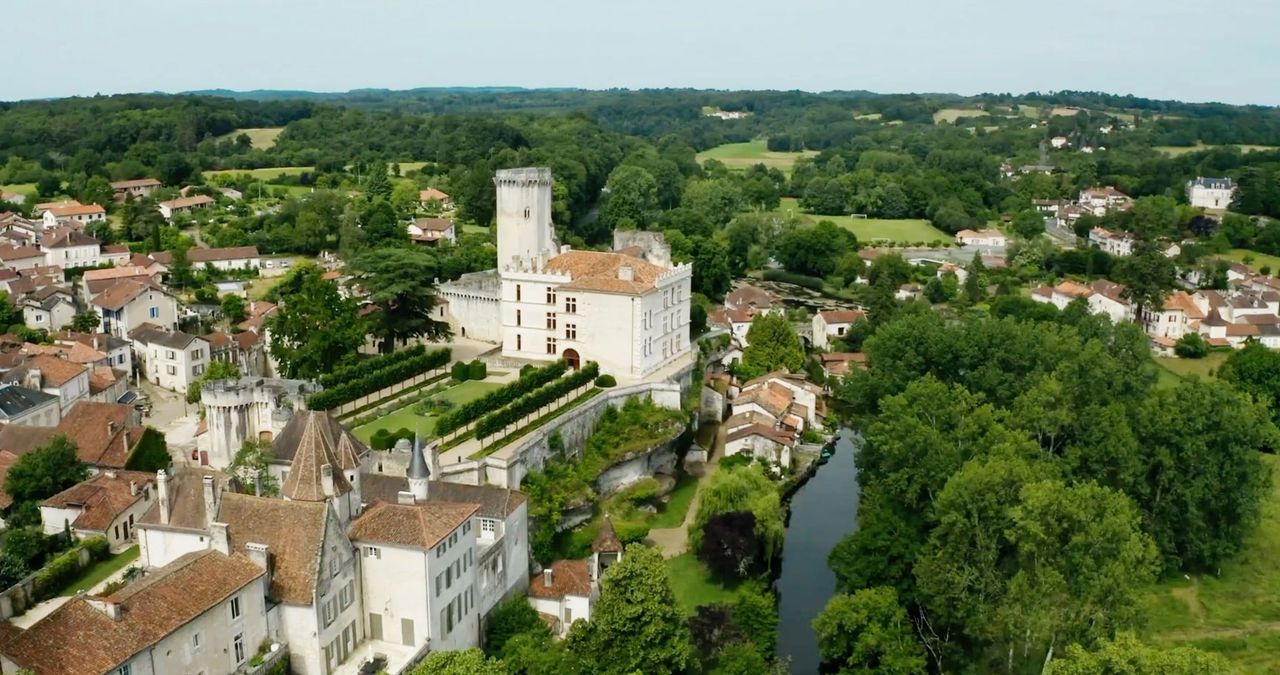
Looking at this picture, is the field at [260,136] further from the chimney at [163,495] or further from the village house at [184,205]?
the chimney at [163,495]

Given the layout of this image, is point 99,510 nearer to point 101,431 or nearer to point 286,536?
point 101,431

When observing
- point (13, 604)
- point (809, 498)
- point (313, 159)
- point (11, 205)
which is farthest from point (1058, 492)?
point (313, 159)

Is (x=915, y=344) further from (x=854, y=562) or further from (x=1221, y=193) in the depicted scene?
(x=1221, y=193)

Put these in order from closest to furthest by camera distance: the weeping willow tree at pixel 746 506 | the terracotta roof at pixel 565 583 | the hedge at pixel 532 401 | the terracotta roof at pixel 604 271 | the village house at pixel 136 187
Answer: the terracotta roof at pixel 565 583 < the weeping willow tree at pixel 746 506 < the hedge at pixel 532 401 < the terracotta roof at pixel 604 271 < the village house at pixel 136 187

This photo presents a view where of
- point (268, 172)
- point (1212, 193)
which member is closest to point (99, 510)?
point (268, 172)

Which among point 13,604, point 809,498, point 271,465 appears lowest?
point 809,498

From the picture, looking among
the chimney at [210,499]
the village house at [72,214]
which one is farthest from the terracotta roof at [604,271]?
the village house at [72,214]
